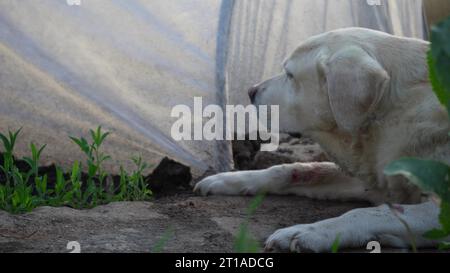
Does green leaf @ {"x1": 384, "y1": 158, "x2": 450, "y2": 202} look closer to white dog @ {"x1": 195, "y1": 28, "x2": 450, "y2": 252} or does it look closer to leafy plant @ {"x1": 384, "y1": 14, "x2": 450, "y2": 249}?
leafy plant @ {"x1": 384, "y1": 14, "x2": 450, "y2": 249}

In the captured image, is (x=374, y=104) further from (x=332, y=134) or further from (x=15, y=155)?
(x=15, y=155)

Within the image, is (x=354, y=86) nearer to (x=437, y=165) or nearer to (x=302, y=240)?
(x=302, y=240)

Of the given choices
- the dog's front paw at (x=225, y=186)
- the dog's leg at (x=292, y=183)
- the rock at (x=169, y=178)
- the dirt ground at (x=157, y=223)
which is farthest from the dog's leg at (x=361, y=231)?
the rock at (x=169, y=178)

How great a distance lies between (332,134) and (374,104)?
31 cm

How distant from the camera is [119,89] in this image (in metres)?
4.18

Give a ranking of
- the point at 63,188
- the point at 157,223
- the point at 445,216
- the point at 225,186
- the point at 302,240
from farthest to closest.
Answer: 1. the point at 225,186
2. the point at 63,188
3. the point at 157,223
4. the point at 302,240
5. the point at 445,216

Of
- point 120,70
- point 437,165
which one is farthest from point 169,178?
point 437,165

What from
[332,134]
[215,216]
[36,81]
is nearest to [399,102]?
[332,134]

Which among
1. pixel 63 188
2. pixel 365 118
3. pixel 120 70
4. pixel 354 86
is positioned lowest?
pixel 63 188

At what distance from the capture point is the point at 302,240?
2.80 meters

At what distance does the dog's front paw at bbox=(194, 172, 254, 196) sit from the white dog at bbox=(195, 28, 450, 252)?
0.35 metres

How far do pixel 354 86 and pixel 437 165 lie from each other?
102cm

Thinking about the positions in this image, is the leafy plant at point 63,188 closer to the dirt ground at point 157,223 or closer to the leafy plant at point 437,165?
the dirt ground at point 157,223

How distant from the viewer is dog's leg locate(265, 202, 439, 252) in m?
2.81
